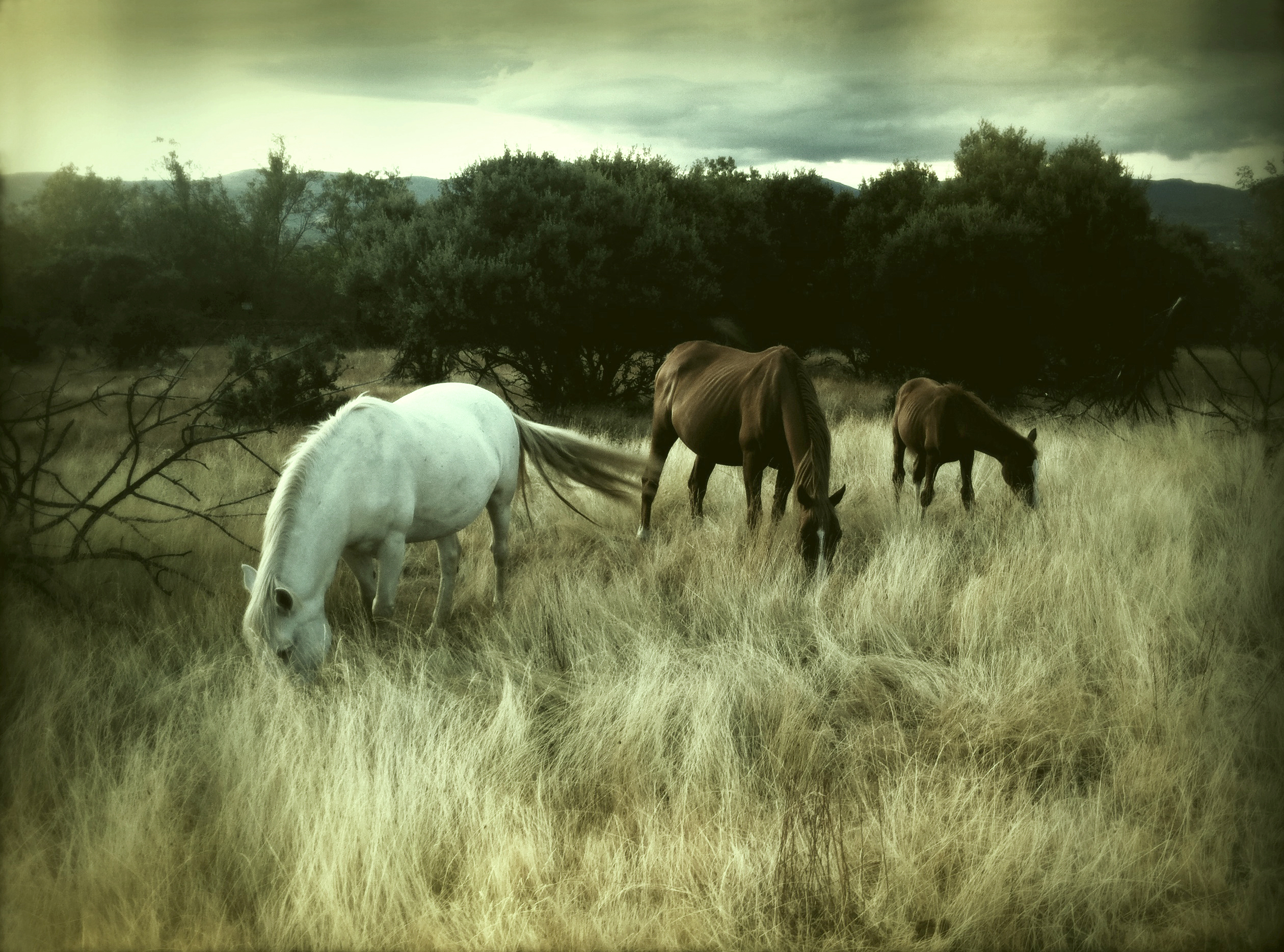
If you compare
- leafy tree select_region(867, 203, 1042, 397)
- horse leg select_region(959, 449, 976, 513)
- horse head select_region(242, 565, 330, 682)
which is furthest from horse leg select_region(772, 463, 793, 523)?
leafy tree select_region(867, 203, 1042, 397)

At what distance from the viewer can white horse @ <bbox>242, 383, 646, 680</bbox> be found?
9.49ft

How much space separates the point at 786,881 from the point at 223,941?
4.74 feet

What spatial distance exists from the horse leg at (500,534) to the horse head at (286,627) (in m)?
1.92

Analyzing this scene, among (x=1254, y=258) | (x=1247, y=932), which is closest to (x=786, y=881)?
(x=1247, y=932)

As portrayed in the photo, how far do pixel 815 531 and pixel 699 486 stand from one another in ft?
7.23

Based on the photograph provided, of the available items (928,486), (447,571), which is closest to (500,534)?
(447,571)

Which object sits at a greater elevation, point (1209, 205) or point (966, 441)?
point (1209, 205)

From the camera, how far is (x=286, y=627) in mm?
2824

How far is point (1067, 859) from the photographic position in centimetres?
206

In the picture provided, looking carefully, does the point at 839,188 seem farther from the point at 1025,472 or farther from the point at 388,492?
the point at 388,492

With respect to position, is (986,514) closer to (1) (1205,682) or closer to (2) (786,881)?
(1) (1205,682)

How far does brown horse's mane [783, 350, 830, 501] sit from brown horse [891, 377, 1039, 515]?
1.90 meters

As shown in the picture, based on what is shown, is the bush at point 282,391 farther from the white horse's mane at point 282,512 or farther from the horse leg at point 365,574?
the white horse's mane at point 282,512

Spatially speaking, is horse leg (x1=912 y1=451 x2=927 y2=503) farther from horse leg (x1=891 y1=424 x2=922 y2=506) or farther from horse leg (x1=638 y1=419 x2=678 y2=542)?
A: horse leg (x1=638 y1=419 x2=678 y2=542)
